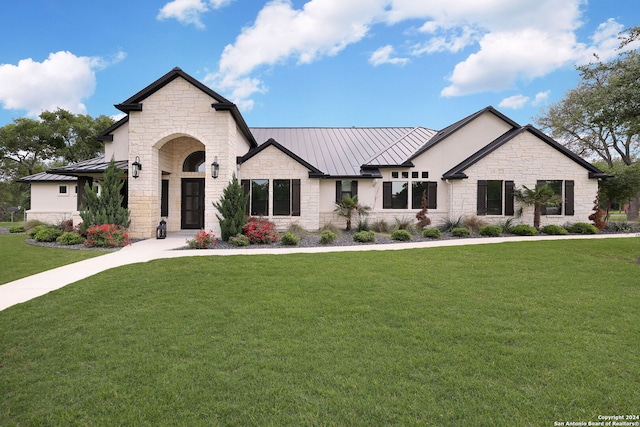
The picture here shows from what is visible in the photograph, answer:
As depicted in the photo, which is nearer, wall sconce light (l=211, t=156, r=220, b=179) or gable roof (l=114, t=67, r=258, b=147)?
gable roof (l=114, t=67, r=258, b=147)

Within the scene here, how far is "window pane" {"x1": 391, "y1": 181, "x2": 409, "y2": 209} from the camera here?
16.4 meters

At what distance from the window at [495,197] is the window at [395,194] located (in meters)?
3.64

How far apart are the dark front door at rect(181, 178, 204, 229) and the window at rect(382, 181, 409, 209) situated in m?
9.51

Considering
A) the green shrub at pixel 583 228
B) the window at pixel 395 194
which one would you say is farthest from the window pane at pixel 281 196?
the green shrub at pixel 583 228

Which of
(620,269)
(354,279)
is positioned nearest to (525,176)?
(620,269)

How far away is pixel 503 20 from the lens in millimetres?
12711

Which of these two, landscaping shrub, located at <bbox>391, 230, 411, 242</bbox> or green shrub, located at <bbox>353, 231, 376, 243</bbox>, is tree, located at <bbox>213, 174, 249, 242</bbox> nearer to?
green shrub, located at <bbox>353, 231, 376, 243</bbox>

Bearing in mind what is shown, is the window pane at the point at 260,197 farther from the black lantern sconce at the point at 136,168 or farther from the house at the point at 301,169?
the black lantern sconce at the point at 136,168

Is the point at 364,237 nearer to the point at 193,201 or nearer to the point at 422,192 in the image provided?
the point at 422,192

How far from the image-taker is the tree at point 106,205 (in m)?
11.7

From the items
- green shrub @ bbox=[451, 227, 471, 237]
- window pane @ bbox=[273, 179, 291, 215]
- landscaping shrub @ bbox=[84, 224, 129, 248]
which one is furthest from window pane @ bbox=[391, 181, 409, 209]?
landscaping shrub @ bbox=[84, 224, 129, 248]

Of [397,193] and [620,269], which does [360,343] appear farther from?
[397,193]

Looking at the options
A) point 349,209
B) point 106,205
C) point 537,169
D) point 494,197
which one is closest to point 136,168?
point 106,205

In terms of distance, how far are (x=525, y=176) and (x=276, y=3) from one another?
1509 cm
